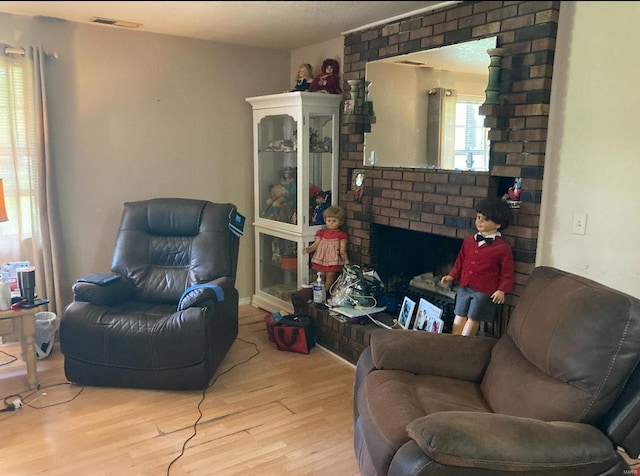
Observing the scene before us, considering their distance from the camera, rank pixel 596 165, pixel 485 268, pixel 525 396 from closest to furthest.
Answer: pixel 525 396, pixel 596 165, pixel 485 268

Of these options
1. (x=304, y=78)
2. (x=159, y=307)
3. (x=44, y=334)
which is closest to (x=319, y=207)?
(x=304, y=78)

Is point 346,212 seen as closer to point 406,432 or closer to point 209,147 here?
point 209,147

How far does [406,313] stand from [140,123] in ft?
7.24

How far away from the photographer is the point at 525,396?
5.70ft

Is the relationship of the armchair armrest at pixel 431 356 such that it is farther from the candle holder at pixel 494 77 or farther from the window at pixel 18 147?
the window at pixel 18 147

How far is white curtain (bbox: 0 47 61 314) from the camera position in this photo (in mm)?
3115

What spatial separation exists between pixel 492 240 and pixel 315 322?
1357 millimetres

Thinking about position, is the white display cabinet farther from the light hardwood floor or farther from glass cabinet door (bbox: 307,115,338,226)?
the light hardwood floor

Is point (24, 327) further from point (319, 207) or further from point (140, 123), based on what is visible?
point (319, 207)

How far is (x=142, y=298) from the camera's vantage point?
314 centimetres

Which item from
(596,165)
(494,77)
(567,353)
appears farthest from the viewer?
(494,77)

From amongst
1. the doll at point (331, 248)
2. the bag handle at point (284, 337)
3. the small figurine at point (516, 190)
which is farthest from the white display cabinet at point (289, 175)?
the small figurine at point (516, 190)

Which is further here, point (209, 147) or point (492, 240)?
point (209, 147)

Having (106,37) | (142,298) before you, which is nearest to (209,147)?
(106,37)
